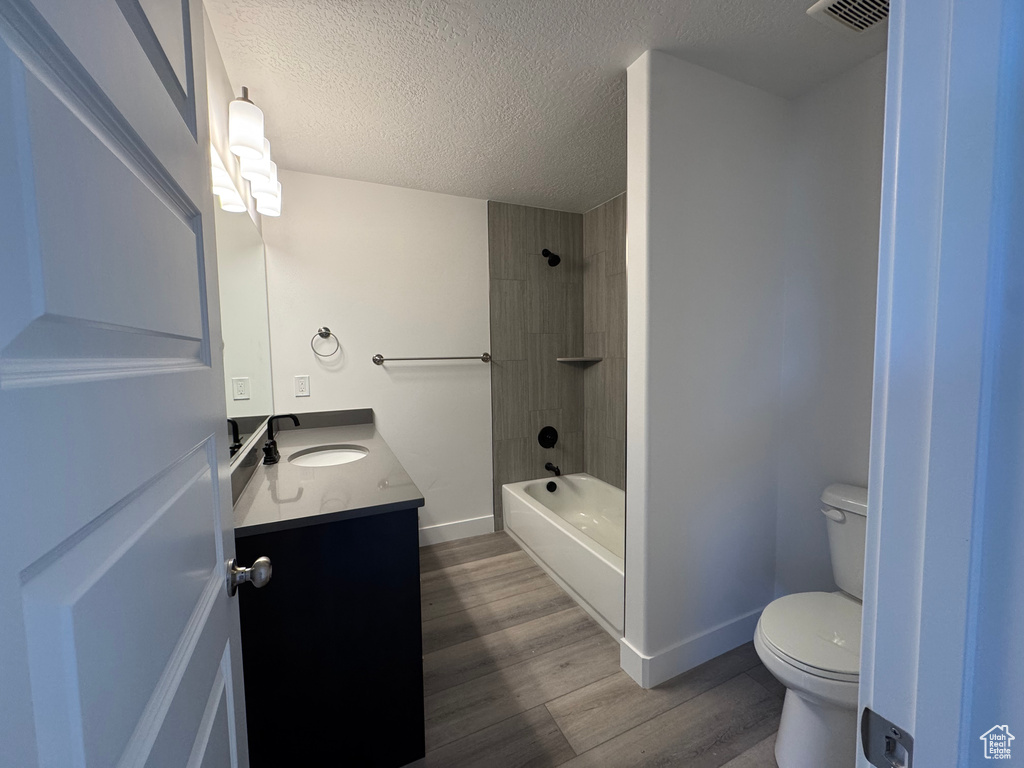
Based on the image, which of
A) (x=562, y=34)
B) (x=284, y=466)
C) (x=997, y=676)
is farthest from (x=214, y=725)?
(x=562, y=34)

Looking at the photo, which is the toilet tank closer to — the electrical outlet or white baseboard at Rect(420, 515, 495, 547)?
white baseboard at Rect(420, 515, 495, 547)

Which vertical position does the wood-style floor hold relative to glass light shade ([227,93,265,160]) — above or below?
below

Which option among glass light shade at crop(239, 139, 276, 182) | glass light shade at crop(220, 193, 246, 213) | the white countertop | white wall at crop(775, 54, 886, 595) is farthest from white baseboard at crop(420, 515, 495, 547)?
glass light shade at crop(239, 139, 276, 182)

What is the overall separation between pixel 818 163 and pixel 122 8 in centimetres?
224

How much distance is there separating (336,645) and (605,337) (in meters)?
2.39

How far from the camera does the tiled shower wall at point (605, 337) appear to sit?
277 cm

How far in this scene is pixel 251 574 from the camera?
29.6 inches

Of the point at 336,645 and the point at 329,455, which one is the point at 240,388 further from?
the point at 336,645

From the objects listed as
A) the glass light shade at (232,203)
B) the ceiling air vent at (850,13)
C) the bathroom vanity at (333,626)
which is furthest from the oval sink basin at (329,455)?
the ceiling air vent at (850,13)

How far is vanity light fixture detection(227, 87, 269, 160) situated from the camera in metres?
1.36

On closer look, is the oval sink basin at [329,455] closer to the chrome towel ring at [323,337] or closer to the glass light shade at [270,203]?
the chrome towel ring at [323,337]

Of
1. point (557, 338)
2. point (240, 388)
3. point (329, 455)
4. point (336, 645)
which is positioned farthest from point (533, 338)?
point (336, 645)

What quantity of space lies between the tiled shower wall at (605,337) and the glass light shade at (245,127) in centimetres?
209

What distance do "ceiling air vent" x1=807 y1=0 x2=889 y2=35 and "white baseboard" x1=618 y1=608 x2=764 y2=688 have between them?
91.2 inches
